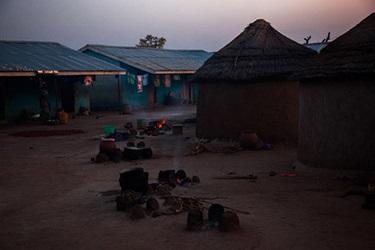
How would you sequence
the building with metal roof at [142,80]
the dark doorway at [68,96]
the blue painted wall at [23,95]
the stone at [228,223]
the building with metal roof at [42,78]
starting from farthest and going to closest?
the building with metal roof at [142,80] → the dark doorway at [68,96] → the blue painted wall at [23,95] → the building with metal roof at [42,78] → the stone at [228,223]

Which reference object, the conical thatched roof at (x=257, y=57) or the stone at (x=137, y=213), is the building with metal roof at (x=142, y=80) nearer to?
the conical thatched roof at (x=257, y=57)

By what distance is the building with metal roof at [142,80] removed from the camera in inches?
1057

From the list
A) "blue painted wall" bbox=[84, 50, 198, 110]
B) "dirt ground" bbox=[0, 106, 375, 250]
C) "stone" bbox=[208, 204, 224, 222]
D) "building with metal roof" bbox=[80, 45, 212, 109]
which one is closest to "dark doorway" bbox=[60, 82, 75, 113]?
"building with metal roof" bbox=[80, 45, 212, 109]

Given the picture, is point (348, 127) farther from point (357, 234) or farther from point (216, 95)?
point (216, 95)

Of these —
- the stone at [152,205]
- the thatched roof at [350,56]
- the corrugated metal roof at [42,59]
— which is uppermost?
the corrugated metal roof at [42,59]

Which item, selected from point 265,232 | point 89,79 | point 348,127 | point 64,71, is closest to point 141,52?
point 89,79

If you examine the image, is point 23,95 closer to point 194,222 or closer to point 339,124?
point 339,124

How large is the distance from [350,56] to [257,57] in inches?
187

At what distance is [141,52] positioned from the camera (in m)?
31.3

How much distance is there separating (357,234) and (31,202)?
16.0ft

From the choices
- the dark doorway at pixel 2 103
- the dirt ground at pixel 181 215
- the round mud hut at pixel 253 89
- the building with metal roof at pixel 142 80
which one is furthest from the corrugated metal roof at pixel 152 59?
the dirt ground at pixel 181 215

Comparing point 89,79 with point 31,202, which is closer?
point 31,202

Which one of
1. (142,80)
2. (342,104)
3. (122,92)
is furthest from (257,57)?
(122,92)

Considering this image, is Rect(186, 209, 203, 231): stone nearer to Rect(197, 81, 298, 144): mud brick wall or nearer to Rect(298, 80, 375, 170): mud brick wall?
Rect(298, 80, 375, 170): mud brick wall
